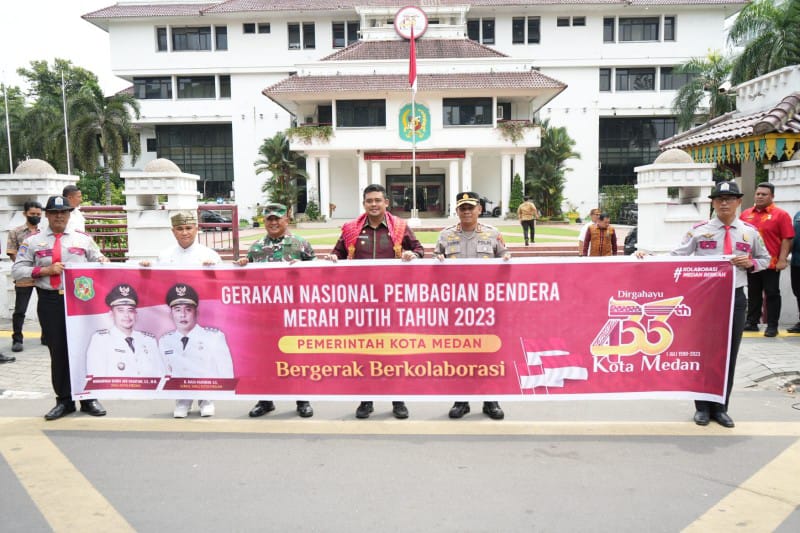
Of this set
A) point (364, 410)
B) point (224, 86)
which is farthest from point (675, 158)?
point (224, 86)

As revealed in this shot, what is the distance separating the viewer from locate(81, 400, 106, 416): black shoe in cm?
538

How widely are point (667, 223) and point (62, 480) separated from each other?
8.85 m

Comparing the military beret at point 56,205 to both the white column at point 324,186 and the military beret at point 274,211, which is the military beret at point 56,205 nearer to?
the military beret at point 274,211

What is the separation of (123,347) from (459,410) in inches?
118

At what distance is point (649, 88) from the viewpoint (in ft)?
148

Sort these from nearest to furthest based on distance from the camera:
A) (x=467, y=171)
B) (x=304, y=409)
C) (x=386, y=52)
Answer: (x=304, y=409), (x=467, y=171), (x=386, y=52)

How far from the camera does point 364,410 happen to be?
5.25 meters

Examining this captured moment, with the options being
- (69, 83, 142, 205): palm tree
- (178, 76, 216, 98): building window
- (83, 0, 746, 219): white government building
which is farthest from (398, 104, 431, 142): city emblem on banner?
(178, 76, 216, 98): building window

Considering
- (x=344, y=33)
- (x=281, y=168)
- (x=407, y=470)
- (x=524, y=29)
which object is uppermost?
(x=344, y=33)

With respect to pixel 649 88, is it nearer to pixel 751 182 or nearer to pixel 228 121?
pixel 228 121

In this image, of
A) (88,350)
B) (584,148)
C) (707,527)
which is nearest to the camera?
(707,527)

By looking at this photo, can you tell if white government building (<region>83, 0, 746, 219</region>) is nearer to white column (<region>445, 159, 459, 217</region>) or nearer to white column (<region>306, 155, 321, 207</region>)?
white column (<region>445, 159, 459, 217</region>)

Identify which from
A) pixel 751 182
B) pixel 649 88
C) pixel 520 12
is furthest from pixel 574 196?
pixel 751 182

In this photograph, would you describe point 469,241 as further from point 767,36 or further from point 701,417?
point 767,36
